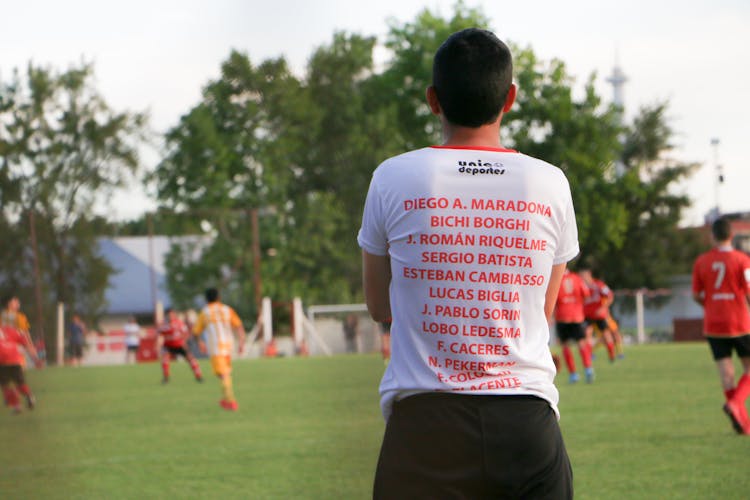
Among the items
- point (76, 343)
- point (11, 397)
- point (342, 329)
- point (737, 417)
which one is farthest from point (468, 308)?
point (342, 329)

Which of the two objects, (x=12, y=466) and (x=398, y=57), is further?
(x=398, y=57)

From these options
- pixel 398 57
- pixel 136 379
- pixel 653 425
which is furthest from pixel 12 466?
pixel 398 57

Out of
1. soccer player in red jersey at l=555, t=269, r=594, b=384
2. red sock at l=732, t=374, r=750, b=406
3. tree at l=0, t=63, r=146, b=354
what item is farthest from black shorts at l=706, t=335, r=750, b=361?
tree at l=0, t=63, r=146, b=354

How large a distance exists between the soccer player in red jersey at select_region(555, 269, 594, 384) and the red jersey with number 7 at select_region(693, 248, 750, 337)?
9490 millimetres

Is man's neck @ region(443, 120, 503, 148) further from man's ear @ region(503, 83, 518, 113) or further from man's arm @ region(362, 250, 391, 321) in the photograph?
man's arm @ region(362, 250, 391, 321)

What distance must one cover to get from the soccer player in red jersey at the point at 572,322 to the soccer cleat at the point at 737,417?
964cm

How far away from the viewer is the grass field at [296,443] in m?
9.38

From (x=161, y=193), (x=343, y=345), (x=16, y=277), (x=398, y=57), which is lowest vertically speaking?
(x=343, y=345)

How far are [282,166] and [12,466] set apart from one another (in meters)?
46.9

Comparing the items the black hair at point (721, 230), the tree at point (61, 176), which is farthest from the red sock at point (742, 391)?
the tree at point (61, 176)

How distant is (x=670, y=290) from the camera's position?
6994cm

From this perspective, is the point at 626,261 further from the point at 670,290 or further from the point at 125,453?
the point at 125,453

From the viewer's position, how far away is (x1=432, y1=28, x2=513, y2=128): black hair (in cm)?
313

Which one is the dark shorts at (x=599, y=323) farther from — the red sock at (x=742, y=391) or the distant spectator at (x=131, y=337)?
the distant spectator at (x=131, y=337)
